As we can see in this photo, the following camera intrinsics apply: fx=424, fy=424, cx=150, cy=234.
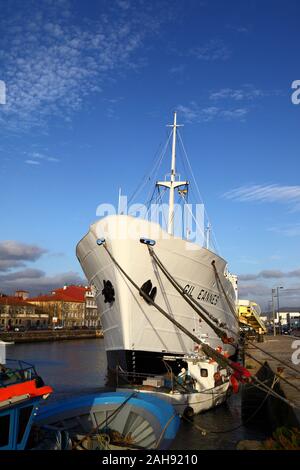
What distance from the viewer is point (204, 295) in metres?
18.9

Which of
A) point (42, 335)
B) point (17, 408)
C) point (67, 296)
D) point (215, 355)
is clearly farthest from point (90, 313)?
point (17, 408)

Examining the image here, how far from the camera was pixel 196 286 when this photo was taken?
18.3 m

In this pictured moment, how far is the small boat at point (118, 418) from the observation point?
403 inches

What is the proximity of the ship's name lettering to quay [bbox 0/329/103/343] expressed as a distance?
42.6 m

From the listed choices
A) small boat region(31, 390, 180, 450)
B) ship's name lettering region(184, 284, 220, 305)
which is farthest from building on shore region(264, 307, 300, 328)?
small boat region(31, 390, 180, 450)

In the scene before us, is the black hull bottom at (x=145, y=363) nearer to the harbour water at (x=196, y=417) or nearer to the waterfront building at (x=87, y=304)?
the harbour water at (x=196, y=417)

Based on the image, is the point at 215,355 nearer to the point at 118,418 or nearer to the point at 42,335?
the point at 118,418

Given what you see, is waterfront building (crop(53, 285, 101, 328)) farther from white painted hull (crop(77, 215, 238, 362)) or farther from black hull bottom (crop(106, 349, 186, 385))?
black hull bottom (crop(106, 349, 186, 385))

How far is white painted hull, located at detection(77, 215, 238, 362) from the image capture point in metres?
16.9

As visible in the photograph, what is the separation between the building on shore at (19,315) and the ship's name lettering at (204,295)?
62623 millimetres

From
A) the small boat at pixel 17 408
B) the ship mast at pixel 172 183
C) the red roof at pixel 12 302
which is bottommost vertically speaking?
the small boat at pixel 17 408

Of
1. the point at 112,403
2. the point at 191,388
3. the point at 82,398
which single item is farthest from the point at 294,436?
the point at 191,388

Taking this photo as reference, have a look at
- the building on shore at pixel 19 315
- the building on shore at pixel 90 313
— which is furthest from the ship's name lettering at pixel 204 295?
the building on shore at pixel 90 313
